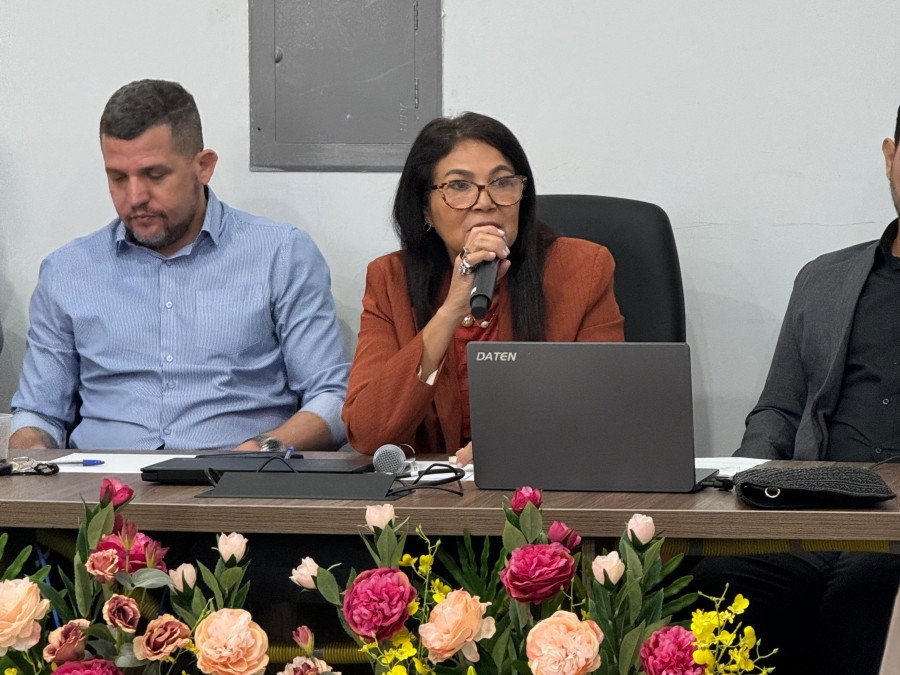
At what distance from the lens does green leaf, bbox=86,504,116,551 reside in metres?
1.03

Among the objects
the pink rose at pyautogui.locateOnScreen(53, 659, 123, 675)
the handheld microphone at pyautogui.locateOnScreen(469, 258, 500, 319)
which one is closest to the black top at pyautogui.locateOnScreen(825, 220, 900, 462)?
the handheld microphone at pyautogui.locateOnScreen(469, 258, 500, 319)

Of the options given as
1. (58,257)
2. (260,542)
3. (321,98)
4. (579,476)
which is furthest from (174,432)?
(579,476)

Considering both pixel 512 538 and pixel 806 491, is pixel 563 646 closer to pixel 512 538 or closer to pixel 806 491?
pixel 512 538

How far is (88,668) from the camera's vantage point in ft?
3.07

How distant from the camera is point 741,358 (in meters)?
2.72

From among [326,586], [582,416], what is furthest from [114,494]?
[582,416]

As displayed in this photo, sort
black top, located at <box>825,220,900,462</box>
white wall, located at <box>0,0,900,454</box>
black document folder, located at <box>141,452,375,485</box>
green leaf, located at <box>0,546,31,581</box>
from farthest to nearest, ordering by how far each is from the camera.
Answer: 1. white wall, located at <box>0,0,900,454</box>
2. black top, located at <box>825,220,900,462</box>
3. black document folder, located at <box>141,452,375,485</box>
4. green leaf, located at <box>0,546,31,581</box>

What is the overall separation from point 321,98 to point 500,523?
1.64m

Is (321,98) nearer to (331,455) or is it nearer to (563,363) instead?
(331,455)

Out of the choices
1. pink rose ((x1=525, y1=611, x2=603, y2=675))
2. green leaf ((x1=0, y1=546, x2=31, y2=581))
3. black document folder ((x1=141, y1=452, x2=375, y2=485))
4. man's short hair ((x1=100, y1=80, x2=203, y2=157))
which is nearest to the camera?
pink rose ((x1=525, y1=611, x2=603, y2=675))

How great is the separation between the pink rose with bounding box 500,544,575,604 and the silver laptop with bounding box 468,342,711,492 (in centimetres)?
52

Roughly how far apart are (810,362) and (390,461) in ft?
3.33

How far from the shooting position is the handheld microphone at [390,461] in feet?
5.29

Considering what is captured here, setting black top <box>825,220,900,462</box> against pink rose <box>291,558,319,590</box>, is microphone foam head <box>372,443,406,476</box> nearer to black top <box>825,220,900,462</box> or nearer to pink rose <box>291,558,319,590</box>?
pink rose <box>291,558,319,590</box>
